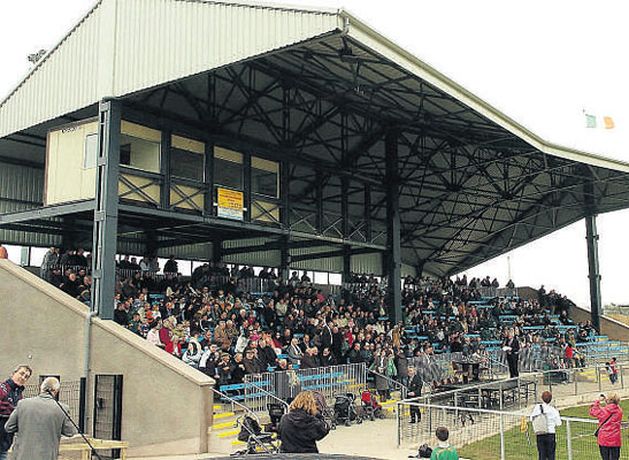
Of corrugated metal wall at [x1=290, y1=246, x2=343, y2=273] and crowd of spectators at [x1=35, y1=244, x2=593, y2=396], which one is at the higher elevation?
corrugated metal wall at [x1=290, y1=246, x2=343, y2=273]

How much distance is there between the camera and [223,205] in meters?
20.8

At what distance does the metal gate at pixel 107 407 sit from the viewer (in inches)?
593

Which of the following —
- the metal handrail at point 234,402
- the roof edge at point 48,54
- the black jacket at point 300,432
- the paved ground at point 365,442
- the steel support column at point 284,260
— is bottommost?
the paved ground at point 365,442

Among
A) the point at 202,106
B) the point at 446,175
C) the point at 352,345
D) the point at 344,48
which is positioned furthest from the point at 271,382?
the point at 446,175

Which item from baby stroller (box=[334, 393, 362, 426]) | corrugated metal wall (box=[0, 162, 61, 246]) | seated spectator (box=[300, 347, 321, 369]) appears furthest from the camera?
corrugated metal wall (box=[0, 162, 61, 246])

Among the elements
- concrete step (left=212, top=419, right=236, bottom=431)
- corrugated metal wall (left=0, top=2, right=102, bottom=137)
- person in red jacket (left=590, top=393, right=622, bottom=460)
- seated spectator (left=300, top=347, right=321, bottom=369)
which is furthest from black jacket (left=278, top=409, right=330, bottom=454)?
corrugated metal wall (left=0, top=2, right=102, bottom=137)

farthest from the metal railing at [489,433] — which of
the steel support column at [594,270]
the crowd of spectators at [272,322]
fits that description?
the steel support column at [594,270]

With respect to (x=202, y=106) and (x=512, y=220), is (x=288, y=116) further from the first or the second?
(x=512, y=220)

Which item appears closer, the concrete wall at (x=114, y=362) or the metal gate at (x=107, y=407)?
the concrete wall at (x=114, y=362)

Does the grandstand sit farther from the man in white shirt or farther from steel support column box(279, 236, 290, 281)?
the man in white shirt

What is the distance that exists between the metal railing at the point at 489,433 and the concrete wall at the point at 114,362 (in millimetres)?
4448

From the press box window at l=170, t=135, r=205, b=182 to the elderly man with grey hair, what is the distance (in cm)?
1375

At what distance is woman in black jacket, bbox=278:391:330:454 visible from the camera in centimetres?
702

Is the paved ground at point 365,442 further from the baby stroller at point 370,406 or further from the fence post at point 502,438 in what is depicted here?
the fence post at point 502,438
